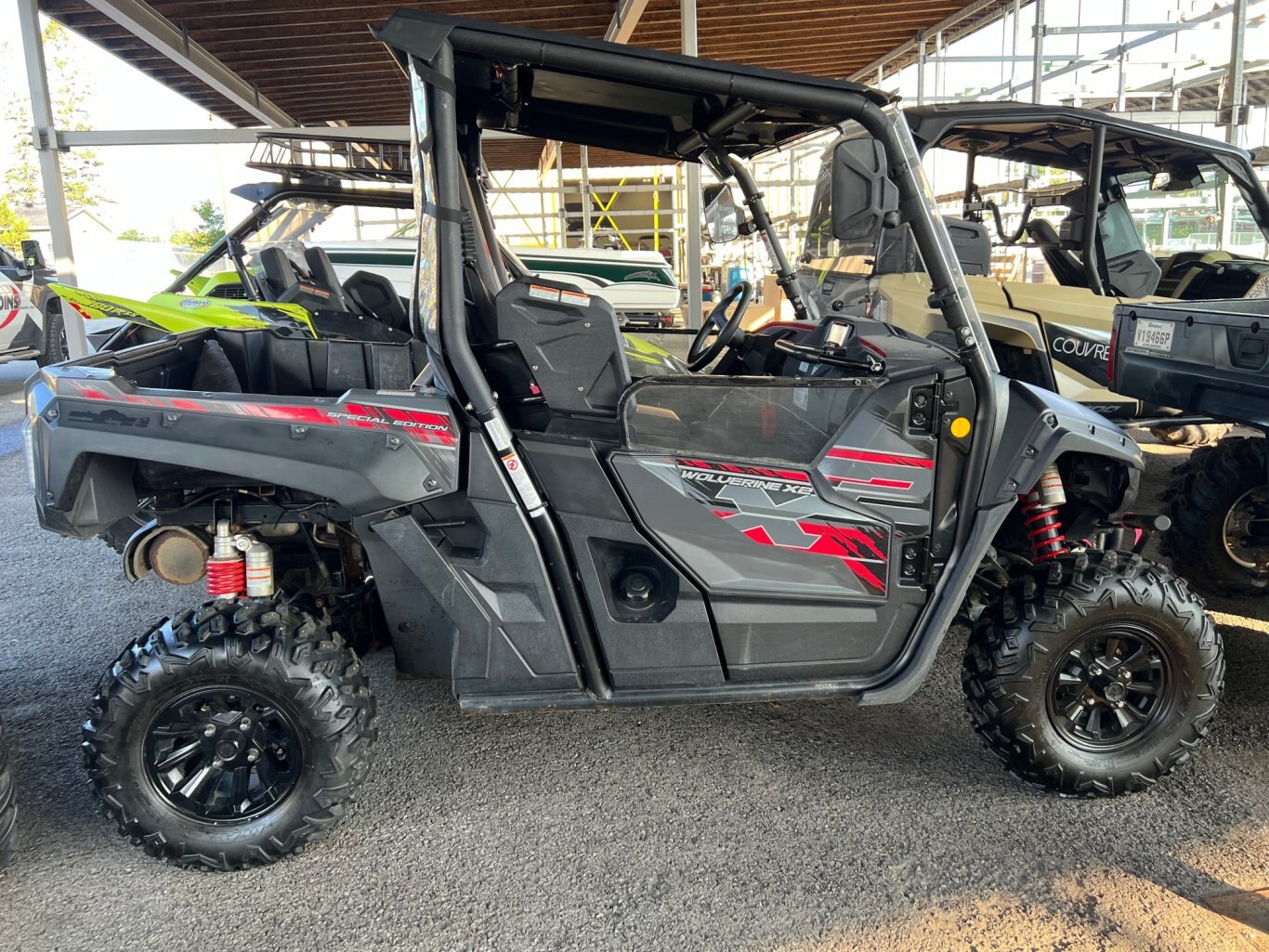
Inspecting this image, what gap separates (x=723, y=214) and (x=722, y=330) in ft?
1.90

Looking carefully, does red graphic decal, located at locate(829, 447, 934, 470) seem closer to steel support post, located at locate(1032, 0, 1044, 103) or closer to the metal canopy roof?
the metal canopy roof

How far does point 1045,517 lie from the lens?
109 inches

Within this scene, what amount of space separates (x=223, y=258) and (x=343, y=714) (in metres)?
6.17

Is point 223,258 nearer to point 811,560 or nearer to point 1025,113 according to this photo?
point 1025,113

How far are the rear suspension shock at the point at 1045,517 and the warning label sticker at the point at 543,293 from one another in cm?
149

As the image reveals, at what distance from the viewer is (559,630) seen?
2.40 m

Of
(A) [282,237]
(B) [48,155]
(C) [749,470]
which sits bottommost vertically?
(C) [749,470]

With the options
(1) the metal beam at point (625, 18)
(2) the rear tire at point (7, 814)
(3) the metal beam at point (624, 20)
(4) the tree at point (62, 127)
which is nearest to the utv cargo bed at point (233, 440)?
(2) the rear tire at point (7, 814)

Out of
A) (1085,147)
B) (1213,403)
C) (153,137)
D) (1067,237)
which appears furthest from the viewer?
(153,137)

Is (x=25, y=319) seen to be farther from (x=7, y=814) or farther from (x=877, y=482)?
(x=877, y=482)

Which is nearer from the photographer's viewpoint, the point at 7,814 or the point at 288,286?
the point at 7,814

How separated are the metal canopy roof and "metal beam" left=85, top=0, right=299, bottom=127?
100mm

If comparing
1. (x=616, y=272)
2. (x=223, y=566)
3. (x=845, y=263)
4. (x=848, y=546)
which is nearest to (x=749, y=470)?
(x=848, y=546)

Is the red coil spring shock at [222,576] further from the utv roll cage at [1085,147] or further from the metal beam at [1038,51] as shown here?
the metal beam at [1038,51]
